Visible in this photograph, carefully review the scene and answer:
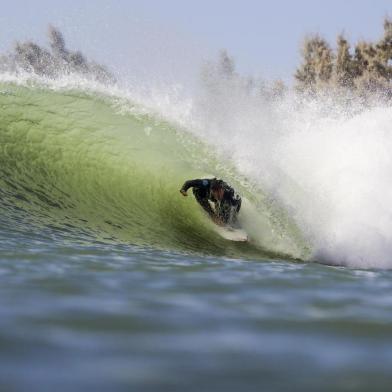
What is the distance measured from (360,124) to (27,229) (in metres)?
6.21

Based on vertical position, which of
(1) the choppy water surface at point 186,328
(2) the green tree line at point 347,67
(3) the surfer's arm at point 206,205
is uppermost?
(2) the green tree line at point 347,67

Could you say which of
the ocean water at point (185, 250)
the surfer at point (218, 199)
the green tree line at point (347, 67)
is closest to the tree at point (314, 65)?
the green tree line at point (347, 67)

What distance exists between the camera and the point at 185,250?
6.48 metres

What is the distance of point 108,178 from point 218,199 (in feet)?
5.92

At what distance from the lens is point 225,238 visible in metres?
7.64

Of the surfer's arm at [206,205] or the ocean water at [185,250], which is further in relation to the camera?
the surfer's arm at [206,205]

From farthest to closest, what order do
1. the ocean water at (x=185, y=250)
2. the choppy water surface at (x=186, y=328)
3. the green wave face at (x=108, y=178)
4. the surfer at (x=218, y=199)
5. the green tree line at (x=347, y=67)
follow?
the green tree line at (x=347, y=67), the surfer at (x=218, y=199), the green wave face at (x=108, y=178), the ocean water at (x=185, y=250), the choppy water surface at (x=186, y=328)

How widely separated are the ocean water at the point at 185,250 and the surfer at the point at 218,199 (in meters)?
0.14

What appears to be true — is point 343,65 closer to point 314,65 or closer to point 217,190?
point 314,65

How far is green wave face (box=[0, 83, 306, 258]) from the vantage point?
7.15 metres

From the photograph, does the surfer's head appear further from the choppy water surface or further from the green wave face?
the choppy water surface

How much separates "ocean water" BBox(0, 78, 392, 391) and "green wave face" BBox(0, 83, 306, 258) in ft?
0.09

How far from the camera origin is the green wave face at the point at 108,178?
282 inches

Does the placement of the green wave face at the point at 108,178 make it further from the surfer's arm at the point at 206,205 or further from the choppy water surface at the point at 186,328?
the choppy water surface at the point at 186,328
